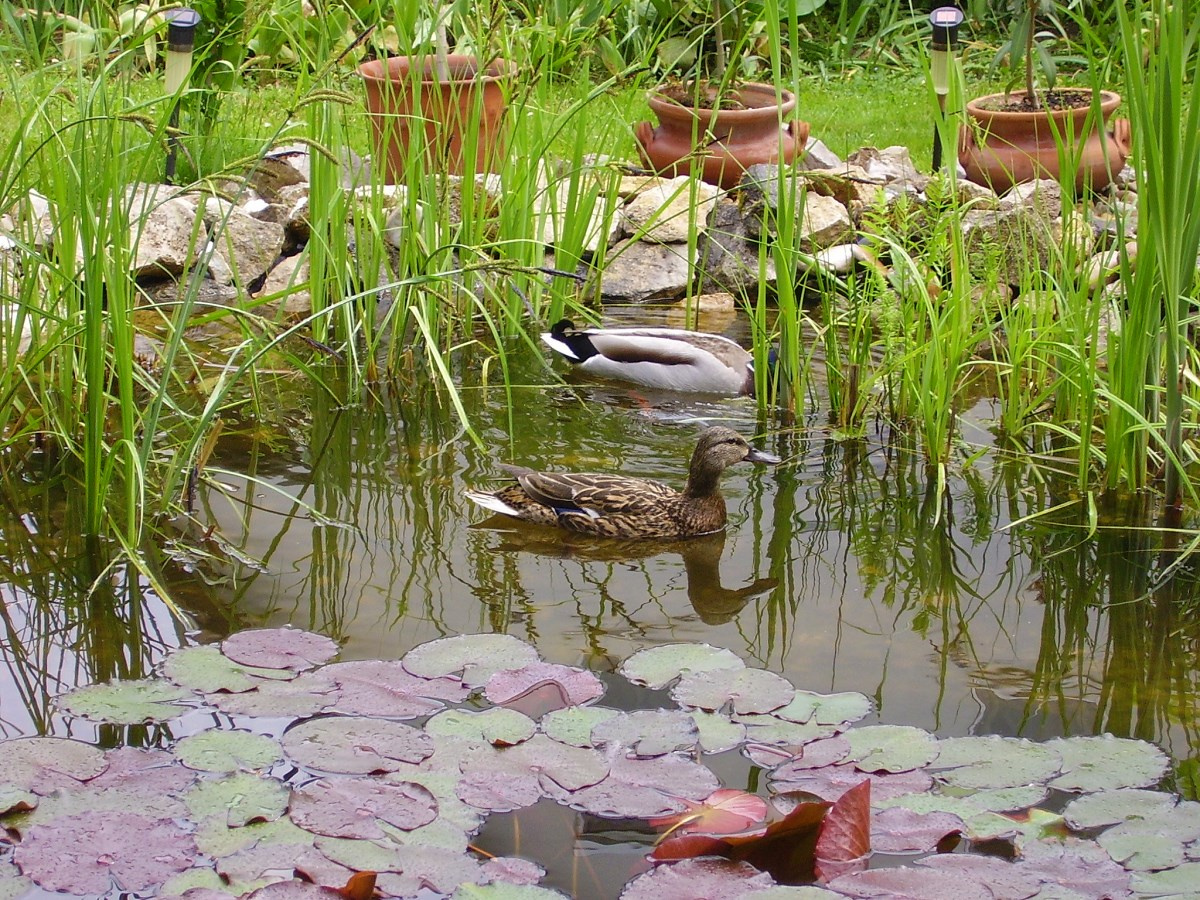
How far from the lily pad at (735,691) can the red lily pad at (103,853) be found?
115cm

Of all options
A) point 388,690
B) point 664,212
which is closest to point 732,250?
point 664,212

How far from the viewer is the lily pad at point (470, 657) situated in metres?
3.24

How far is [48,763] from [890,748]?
1.73 m

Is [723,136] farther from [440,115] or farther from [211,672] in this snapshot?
[211,672]

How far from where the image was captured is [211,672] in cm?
321

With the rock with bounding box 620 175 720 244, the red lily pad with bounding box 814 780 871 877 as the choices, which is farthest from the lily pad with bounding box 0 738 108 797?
the rock with bounding box 620 175 720 244

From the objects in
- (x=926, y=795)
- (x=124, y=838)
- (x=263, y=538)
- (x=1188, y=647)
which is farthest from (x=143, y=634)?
(x=1188, y=647)

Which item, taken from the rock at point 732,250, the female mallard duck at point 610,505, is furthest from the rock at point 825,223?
the female mallard duck at point 610,505

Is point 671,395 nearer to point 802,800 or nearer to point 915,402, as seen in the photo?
point 915,402

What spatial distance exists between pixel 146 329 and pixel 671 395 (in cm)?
224

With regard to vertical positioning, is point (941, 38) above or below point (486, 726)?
above

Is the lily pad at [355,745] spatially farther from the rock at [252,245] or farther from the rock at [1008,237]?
the rock at [252,245]

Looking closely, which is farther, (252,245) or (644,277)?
(644,277)

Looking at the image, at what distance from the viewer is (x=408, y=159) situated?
16.5ft
